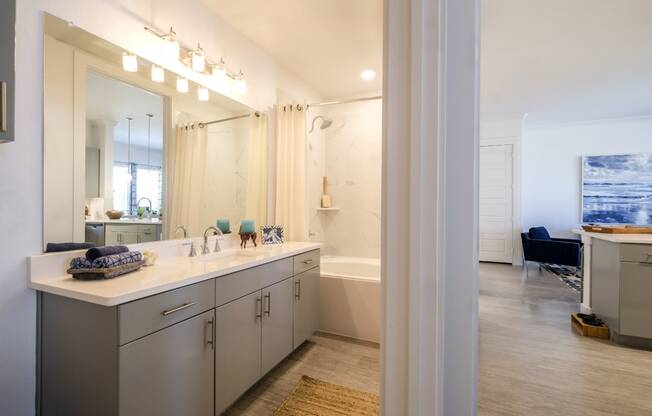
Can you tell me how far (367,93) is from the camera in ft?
13.2

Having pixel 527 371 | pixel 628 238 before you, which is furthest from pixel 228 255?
pixel 628 238

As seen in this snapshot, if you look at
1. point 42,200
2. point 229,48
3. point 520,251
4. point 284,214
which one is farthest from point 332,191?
point 520,251

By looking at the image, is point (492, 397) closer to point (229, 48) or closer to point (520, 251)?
point (229, 48)

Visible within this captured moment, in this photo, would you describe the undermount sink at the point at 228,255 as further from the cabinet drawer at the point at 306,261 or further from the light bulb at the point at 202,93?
the light bulb at the point at 202,93

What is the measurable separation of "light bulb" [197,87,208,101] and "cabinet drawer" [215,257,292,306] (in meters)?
1.34

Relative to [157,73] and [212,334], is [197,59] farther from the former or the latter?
[212,334]

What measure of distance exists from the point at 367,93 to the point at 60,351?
12.7ft

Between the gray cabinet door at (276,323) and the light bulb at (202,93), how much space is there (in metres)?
1.48

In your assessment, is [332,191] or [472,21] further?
[332,191]

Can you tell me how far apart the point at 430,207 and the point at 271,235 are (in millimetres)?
2258

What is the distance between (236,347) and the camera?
170cm

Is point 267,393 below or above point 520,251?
below

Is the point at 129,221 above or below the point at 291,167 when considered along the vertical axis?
below

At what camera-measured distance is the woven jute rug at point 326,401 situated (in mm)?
1763
